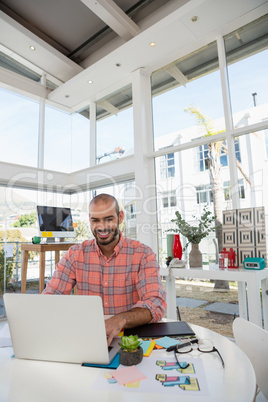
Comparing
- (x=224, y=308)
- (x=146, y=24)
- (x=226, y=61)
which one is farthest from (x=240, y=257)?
(x=146, y=24)

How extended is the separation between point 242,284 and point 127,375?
8.25ft

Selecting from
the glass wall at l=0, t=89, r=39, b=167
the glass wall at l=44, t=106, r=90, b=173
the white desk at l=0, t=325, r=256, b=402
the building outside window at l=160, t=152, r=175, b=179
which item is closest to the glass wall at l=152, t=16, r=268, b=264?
the building outside window at l=160, t=152, r=175, b=179

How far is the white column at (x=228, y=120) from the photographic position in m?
3.21

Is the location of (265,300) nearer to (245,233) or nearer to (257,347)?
(245,233)

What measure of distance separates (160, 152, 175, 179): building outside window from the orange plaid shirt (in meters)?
2.44

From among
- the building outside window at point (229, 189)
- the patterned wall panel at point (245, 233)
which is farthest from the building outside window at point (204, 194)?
the patterned wall panel at point (245, 233)

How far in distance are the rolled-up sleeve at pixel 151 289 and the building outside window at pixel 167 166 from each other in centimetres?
249

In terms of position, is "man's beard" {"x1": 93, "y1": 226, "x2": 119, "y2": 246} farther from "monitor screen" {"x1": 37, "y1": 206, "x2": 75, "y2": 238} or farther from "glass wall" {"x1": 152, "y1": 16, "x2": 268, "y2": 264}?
"monitor screen" {"x1": 37, "y1": 206, "x2": 75, "y2": 238}

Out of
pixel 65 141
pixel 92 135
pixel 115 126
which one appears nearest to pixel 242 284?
pixel 115 126

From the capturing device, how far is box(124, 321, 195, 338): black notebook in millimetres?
1092

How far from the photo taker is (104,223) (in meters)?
1.59

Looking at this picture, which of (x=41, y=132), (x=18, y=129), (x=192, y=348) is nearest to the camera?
(x=192, y=348)

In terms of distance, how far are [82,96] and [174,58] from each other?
6.01ft

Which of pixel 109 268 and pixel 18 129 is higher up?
pixel 18 129
